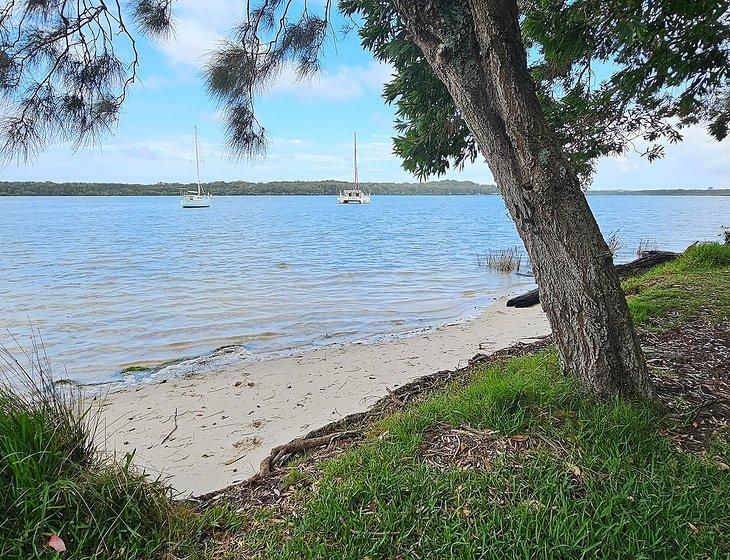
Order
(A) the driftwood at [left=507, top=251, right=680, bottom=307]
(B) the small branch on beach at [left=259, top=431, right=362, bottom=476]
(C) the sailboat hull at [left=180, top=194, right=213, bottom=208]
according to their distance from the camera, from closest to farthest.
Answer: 1. (B) the small branch on beach at [left=259, top=431, right=362, bottom=476]
2. (A) the driftwood at [left=507, top=251, right=680, bottom=307]
3. (C) the sailboat hull at [left=180, top=194, right=213, bottom=208]

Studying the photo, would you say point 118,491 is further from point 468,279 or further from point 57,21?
point 468,279

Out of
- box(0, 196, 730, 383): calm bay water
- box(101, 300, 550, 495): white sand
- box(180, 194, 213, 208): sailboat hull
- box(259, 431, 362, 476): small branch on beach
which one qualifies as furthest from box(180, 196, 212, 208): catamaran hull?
box(259, 431, 362, 476): small branch on beach

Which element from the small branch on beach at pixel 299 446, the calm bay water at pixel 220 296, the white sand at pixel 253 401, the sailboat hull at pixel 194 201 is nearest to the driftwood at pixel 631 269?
the calm bay water at pixel 220 296

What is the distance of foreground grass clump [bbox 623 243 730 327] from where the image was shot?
4.78m

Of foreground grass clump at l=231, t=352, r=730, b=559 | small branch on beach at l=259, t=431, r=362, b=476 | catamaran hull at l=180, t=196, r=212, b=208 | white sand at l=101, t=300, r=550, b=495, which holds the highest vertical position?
catamaran hull at l=180, t=196, r=212, b=208

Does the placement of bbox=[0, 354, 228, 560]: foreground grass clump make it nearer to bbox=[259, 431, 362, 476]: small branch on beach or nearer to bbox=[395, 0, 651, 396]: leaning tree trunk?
bbox=[259, 431, 362, 476]: small branch on beach

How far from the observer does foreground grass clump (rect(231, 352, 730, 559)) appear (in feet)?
5.88

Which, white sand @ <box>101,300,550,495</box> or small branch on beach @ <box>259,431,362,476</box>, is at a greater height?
small branch on beach @ <box>259,431,362,476</box>

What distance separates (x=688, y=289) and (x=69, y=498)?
271 inches

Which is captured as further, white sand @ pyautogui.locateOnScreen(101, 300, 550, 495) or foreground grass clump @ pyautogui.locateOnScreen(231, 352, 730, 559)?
white sand @ pyautogui.locateOnScreen(101, 300, 550, 495)

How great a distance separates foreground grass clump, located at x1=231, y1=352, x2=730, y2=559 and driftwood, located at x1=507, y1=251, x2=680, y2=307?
23.1ft

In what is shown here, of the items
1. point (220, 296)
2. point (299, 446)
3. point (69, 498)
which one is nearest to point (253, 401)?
point (299, 446)

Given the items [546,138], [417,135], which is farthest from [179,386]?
[546,138]

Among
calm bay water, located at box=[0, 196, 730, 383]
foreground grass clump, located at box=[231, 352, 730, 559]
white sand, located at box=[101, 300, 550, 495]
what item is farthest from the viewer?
calm bay water, located at box=[0, 196, 730, 383]
